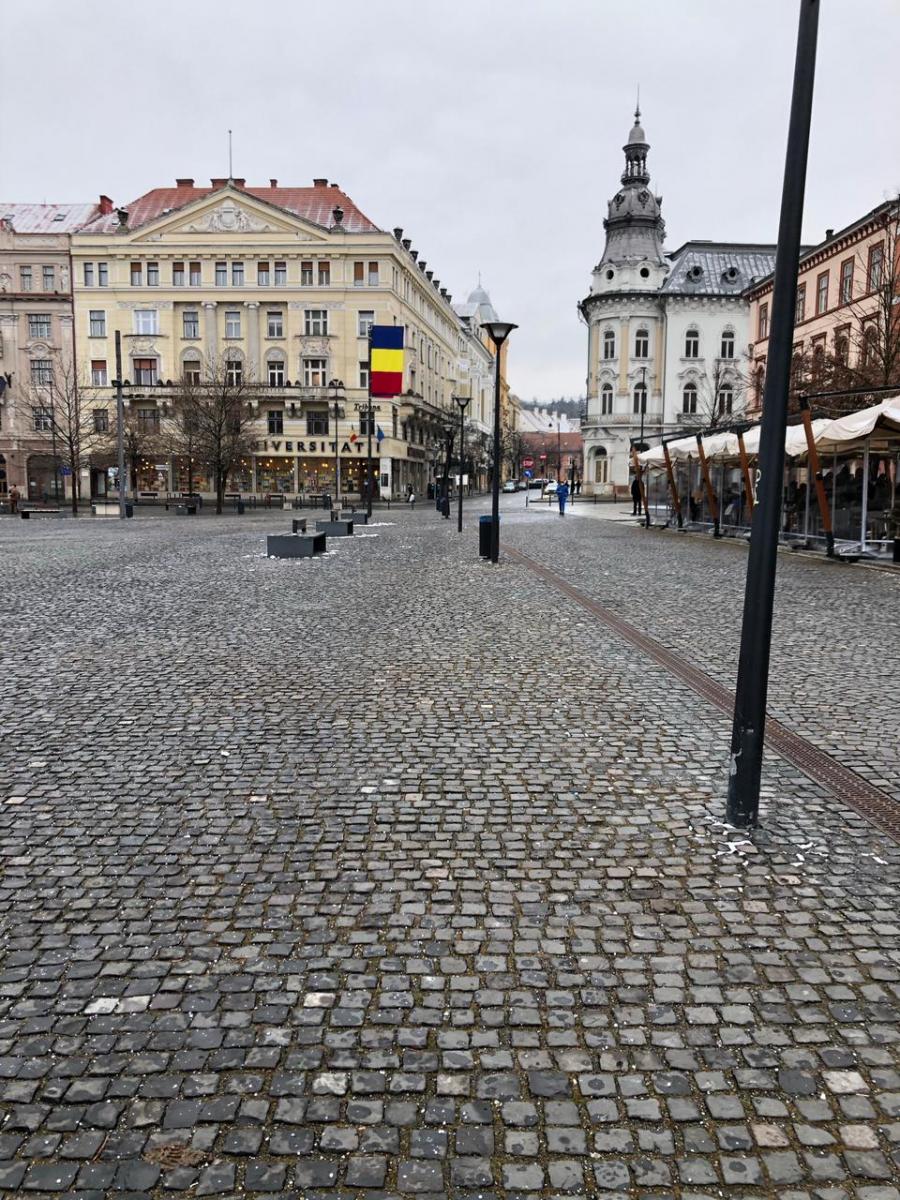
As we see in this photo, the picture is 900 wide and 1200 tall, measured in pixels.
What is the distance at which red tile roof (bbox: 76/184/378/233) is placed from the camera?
2768 inches

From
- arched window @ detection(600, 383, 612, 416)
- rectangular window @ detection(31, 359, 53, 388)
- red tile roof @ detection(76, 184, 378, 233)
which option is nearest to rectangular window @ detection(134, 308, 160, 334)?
red tile roof @ detection(76, 184, 378, 233)

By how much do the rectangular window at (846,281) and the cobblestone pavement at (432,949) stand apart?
133 ft

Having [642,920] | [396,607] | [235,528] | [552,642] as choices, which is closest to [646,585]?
[396,607]

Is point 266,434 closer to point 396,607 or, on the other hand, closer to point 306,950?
point 396,607

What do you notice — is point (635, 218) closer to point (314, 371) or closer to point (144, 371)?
point (314, 371)

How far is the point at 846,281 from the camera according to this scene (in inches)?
1689

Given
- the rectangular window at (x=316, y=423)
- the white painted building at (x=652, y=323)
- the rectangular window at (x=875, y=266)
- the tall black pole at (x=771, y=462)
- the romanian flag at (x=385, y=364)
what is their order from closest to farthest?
the tall black pole at (x=771, y=462) < the rectangular window at (x=875, y=266) < the romanian flag at (x=385, y=364) < the rectangular window at (x=316, y=423) < the white painted building at (x=652, y=323)

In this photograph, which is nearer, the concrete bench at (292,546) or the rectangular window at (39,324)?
the concrete bench at (292,546)

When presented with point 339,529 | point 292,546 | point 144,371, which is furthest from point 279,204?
A: point 292,546

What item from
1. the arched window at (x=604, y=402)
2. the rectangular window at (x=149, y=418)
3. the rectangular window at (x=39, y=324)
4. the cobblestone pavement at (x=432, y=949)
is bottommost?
the cobblestone pavement at (x=432, y=949)

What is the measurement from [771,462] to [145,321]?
242 feet

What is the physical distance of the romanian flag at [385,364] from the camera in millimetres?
39062

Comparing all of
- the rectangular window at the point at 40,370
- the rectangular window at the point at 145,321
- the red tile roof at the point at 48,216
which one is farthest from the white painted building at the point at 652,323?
the rectangular window at the point at 40,370

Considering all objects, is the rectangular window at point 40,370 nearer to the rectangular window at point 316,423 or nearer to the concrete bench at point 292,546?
the rectangular window at point 316,423
